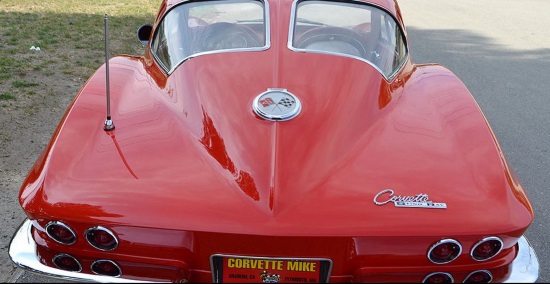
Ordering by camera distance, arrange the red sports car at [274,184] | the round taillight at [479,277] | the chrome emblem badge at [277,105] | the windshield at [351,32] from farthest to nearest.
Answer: the windshield at [351,32] → the chrome emblem badge at [277,105] → the round taillight at [479,277] → the red sports car at [274,184]

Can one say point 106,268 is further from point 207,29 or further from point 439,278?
point 207,29

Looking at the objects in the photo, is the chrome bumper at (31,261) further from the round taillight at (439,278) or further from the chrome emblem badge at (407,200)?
the round taillight at (439,278)

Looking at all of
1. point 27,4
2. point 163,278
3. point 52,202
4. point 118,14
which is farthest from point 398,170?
point 27,4

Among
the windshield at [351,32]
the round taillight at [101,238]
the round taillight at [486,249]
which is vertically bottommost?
the round taillight at [486,249]

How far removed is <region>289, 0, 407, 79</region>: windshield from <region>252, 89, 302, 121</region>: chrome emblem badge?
518 millimetres

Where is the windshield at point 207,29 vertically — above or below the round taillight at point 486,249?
above

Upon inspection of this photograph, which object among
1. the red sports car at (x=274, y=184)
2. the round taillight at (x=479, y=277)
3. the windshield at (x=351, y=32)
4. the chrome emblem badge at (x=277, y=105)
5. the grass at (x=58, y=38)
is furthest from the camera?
the grass at (x=58, y=38)

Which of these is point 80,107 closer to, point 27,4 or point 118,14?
point 118,14

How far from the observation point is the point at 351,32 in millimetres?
3682

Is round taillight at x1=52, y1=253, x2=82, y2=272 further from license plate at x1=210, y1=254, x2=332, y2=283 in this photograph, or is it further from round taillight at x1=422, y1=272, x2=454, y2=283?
round taillight at x1=422, y1=272, x2=454, y2=283

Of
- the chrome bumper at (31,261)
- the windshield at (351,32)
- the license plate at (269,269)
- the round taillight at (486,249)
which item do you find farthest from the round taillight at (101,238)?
the windshield at (351,32)

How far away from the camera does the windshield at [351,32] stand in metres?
3.48

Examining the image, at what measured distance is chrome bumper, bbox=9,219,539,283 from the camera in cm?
226

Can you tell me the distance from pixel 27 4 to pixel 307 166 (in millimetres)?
8630
